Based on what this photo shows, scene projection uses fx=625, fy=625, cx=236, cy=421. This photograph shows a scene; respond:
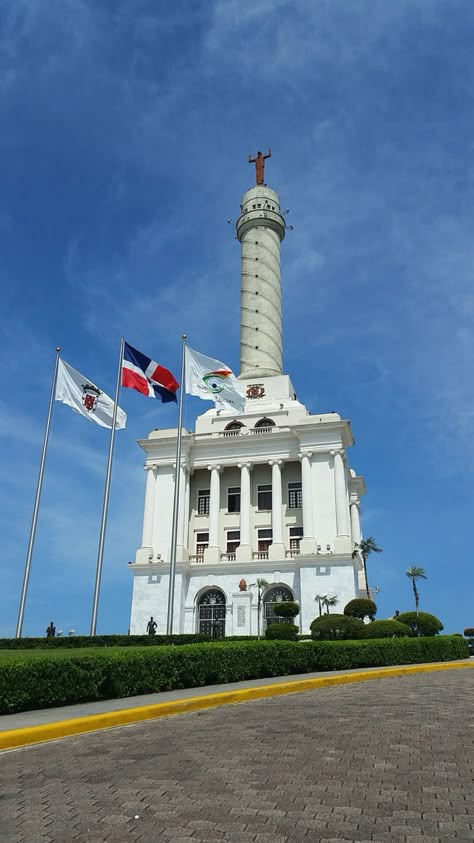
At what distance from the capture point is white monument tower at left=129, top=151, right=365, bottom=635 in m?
47.7

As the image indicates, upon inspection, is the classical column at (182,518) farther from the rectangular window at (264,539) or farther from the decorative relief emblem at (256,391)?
the decorative relief emblem at (256,391)

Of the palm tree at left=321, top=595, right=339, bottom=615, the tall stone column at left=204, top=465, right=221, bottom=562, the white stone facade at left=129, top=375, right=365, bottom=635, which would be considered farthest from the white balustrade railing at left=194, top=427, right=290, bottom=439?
the palm tree at left=321, top=595, right=339, bottom=615

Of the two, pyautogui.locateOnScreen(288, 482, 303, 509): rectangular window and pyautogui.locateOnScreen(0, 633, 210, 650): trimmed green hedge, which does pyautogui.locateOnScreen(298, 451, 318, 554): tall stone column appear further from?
pyautogui.locateOnScreen(0, 633, 210, 650): trimmed green hedge

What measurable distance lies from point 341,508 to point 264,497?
25.3 feet

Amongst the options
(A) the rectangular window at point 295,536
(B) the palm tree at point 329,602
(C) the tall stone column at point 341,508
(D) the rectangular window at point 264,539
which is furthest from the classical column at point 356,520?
(B) the palm tree at point 329,602

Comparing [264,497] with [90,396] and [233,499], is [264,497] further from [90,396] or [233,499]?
[90,396]

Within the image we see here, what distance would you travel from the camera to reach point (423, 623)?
123ft

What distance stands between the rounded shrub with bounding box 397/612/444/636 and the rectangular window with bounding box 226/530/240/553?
1717cm

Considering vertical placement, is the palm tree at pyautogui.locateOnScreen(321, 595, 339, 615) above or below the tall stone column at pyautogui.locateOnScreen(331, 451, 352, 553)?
below

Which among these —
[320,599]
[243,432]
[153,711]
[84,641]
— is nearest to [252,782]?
[153,711]

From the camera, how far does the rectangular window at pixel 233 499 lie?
53875mm

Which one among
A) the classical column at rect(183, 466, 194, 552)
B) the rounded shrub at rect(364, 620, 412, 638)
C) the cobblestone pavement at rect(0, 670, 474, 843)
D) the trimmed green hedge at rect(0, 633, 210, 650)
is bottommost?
the cobblestone pavement at rect(0, 670, 474, 843)

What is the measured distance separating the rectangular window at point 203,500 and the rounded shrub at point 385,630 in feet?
73.8

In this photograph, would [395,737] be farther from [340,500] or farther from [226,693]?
[340,500]
